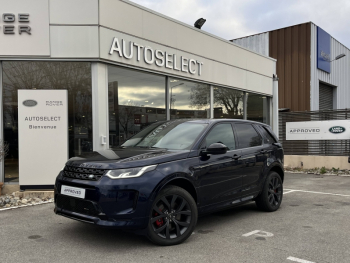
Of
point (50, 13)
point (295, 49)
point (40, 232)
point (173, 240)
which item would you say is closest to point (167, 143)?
point (173, 240)

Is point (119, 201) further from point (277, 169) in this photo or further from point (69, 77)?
point (69, 77)

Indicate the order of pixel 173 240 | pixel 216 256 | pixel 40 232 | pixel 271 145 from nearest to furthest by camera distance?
1. pixel 216 256
2. pixel 173 240
3. pixel 40 232
4. pixel 271 145

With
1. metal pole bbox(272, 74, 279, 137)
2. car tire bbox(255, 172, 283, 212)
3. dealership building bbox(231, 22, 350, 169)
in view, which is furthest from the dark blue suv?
metal pole bbox(272, 74, 279, 137)

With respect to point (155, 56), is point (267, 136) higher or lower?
lower

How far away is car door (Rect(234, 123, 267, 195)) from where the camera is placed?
553 centimetres

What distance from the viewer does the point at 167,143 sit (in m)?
4.99

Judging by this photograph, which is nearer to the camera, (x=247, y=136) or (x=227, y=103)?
(x=247, y=136)

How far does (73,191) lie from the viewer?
421 cm

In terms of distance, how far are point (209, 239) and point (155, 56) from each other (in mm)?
6696

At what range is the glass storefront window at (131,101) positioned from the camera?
913 centimetres

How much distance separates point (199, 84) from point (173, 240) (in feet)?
27.7

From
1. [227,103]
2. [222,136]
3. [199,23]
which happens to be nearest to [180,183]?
[222,136]

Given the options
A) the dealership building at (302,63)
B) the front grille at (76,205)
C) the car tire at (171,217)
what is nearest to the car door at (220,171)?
the car tire at (171,217)

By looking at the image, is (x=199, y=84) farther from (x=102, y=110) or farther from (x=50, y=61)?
(x=50, y=61)
